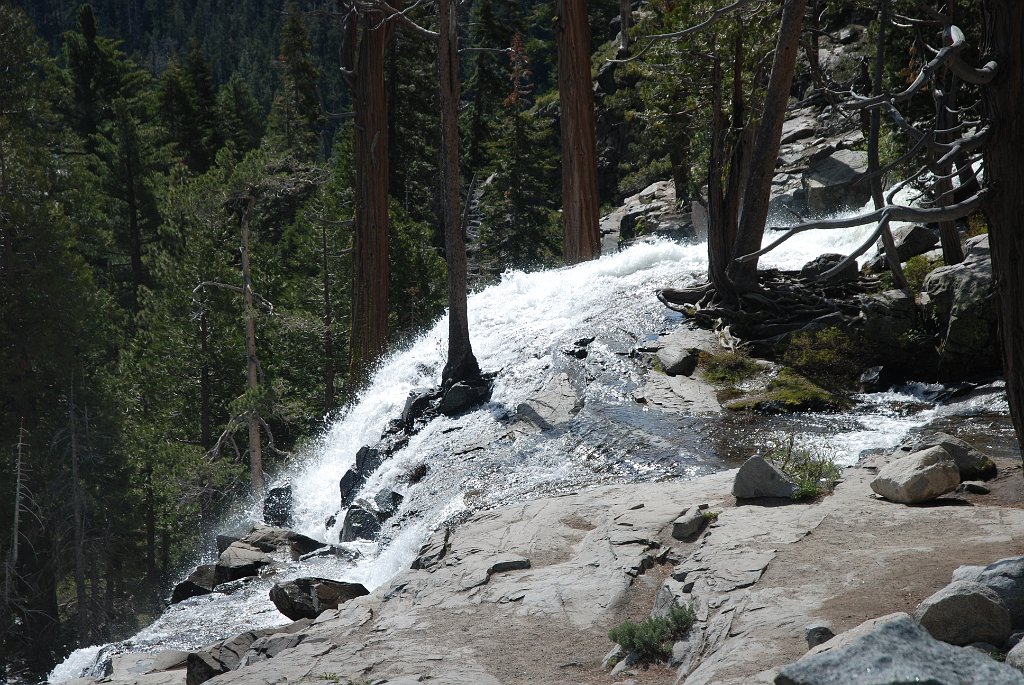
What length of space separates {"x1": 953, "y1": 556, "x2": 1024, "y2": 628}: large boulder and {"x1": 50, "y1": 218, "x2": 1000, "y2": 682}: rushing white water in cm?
416

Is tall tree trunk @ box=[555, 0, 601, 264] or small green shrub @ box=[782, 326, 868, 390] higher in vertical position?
tall tree trunk @ box=[555, 0, 601, 264]

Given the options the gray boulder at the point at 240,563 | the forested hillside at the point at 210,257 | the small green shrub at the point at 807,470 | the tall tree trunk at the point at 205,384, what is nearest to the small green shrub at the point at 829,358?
the small green shrub at the point at 807,470

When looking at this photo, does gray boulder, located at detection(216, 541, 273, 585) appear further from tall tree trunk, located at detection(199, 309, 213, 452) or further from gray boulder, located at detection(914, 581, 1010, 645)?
tall tree trunk, located at detection(199, 309, 213, 452)

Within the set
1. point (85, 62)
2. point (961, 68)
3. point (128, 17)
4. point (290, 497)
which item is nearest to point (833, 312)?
point (961, 68)

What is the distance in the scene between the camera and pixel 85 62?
39469mm

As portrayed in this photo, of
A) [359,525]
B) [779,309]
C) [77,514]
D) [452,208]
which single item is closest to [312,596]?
[359,525]

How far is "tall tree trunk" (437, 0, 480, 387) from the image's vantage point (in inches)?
520

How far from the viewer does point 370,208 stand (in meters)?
18.6

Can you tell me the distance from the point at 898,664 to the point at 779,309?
923 centimetres

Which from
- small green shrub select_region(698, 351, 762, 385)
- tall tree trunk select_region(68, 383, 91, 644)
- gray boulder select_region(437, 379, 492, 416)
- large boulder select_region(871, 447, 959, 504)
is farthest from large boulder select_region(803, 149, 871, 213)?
tall tree trunk select_region(68, 383, 91, 644)

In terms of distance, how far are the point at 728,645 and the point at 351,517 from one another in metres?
6.99

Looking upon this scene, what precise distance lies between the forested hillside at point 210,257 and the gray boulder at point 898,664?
1064 centimetres

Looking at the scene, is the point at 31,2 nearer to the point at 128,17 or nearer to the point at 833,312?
the point at 128,17

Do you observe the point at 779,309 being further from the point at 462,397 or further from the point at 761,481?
the point at 761,481
